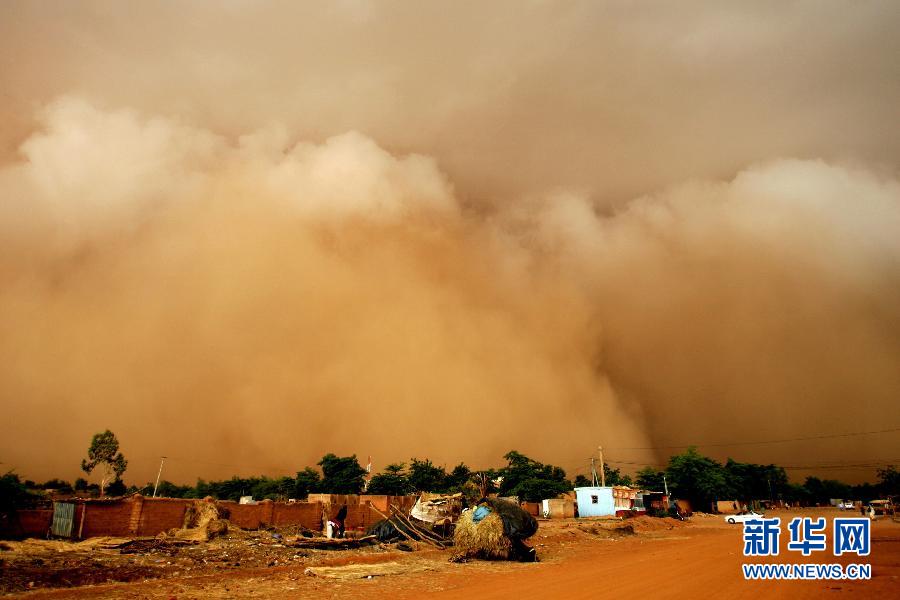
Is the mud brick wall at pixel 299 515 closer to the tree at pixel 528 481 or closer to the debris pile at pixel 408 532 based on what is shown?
the debris pile at pixel 408 532

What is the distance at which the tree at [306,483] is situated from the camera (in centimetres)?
6888

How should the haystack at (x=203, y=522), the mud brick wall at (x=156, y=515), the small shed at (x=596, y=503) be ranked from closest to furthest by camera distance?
the mud brick wall at (x=156, y=515)
the haystack at (x=203, y=522)
the small shed at (x=596, y=503)

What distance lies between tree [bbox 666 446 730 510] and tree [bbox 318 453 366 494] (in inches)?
1755

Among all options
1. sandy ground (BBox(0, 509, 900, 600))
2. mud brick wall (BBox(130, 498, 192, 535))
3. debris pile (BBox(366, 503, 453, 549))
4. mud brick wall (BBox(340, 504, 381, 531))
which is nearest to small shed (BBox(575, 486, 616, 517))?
mud brick wall (BBox(340, 504, 381, 531))

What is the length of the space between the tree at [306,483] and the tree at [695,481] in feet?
166

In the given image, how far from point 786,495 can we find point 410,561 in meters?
110

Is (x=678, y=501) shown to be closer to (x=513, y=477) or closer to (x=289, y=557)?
(x=513, y=477)

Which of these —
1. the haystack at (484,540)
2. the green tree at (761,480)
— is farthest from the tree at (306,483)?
the green tree at (761,480)

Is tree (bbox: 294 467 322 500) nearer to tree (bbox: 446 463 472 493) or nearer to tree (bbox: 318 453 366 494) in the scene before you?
tree (bbox: 318 453 366 494)

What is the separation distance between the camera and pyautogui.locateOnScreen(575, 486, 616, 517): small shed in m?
53.7

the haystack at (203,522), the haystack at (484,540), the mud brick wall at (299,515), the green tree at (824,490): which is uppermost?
the haystack at (484,540)

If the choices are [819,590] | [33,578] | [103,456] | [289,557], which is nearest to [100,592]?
[33,578]


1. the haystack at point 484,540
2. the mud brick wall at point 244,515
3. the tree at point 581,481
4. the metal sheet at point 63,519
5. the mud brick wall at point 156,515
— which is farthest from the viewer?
the tree at point 581,481

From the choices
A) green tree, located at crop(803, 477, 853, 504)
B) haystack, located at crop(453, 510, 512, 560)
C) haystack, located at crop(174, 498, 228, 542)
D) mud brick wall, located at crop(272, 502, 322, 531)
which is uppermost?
haystack, located at crop(453, 510, 512, 560)
